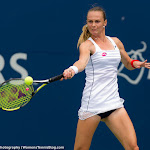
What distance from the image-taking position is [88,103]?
4.24 meters

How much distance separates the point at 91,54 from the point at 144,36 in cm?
141

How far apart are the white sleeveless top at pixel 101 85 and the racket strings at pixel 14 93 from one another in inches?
21.7

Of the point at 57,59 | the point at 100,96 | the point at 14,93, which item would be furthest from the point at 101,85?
the point at 57,59

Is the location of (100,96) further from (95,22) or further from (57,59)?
(57,59)

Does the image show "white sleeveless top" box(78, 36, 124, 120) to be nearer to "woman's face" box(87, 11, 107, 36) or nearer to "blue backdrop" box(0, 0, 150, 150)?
"woman's face" box(87, 11, 107, 36)

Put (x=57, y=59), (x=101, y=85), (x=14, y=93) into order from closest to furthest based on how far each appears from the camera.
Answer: (x=14, y=93)
(x=101, y=85)
(x=57, y=59)

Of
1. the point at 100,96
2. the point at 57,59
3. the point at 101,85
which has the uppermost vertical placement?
the point at 57,59

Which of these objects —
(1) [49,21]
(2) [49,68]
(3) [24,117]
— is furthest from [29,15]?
(3) [24,117]

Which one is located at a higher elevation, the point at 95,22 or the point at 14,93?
the point at 95,22

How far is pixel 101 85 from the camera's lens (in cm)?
420

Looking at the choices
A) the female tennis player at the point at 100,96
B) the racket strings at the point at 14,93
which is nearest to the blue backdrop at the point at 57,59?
the female tennis player at the point at 100,96

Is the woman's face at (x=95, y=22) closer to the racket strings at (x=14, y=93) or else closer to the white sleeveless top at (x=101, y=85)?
the white sleeveless top at (x=101, y=85)

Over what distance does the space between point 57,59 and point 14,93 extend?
1.29m

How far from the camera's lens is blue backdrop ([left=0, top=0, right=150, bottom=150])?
5.20 metres
